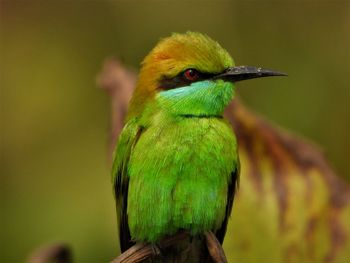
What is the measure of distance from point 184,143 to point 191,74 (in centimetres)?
22

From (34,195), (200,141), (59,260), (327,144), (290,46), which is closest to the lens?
(59,260)

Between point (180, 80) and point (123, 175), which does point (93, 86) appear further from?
point (180, 80)

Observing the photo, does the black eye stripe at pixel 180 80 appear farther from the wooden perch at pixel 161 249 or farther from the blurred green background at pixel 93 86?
the blurred green background at pixel 93 86

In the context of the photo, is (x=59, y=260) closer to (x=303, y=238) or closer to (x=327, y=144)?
(x=303, y=238)

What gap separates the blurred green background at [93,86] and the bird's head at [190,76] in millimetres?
964

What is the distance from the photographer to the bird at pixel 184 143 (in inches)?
110

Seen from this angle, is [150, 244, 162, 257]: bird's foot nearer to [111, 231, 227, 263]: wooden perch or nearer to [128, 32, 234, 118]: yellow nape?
[111, 231, 227, 263]: wooden perch

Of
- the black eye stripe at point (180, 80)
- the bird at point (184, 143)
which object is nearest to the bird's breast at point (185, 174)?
the bird at point (184, 143)

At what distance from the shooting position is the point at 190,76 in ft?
9.27

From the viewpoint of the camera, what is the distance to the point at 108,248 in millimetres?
3912

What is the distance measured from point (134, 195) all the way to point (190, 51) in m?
0.51

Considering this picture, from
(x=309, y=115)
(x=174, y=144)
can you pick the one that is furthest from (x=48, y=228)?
(x=174, y=144)

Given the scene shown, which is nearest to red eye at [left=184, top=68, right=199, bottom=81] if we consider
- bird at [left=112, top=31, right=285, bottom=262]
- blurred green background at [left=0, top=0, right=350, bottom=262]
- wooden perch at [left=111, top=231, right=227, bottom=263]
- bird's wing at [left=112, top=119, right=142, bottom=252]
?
bird at [left=112, top=31, right=285, bottom=262]

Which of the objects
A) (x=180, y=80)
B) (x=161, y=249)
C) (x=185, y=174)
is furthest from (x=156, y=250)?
(x=180, y=80)
